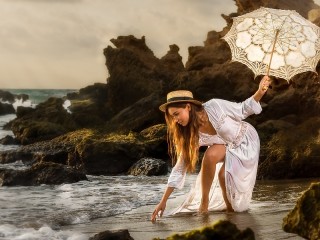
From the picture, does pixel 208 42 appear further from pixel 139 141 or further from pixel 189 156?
pixel 189 156

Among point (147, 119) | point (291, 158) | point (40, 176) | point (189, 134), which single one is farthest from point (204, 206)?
point (147, 119)

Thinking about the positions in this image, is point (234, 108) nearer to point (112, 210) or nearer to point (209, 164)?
point (209, 164)

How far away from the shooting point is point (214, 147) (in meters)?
6.48

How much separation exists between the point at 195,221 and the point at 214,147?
0.83 m

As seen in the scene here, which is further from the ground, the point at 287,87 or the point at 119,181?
the point at 287,87

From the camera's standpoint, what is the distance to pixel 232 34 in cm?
733

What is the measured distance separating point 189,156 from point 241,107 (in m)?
0.74

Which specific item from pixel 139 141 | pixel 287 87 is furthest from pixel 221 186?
pixel 287 87

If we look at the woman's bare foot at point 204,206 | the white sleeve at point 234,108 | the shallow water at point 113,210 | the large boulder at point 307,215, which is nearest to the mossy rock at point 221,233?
the large boulder at point 307,215

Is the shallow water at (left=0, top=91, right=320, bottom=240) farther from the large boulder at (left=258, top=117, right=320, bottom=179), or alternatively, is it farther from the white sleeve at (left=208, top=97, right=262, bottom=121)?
the white sleeve at (left=208, top=97, right=262, bottom=121)

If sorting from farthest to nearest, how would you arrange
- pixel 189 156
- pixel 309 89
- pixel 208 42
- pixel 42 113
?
pixel 208 42 < pixel 42 113 < pixel 309 89 < pixel 189 156

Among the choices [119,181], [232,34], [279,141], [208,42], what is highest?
[208,42]

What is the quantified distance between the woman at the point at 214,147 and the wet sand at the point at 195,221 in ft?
0.63

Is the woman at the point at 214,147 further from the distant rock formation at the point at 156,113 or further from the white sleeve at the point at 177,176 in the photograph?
the distant rock formation at the point at 156,113
